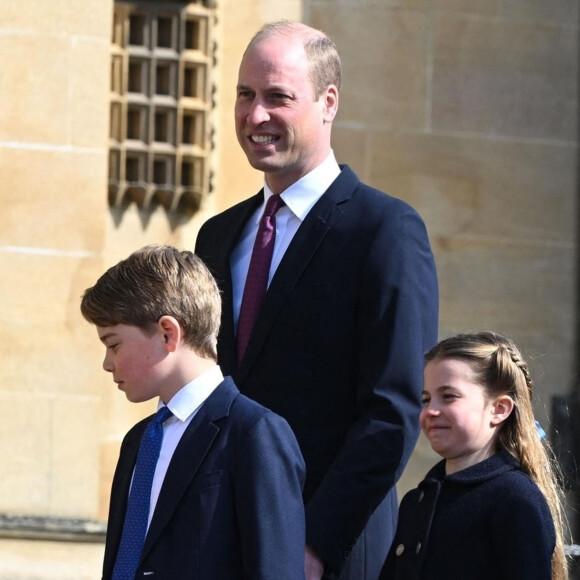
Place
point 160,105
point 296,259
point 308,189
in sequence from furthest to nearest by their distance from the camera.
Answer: point 160,105 < point 308,189 < point 296,259

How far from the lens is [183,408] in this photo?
334 cm

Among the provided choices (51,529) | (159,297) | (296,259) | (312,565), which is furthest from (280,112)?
(51,529)

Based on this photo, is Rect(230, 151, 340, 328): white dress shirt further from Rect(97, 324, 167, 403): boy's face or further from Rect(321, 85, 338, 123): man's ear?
Rect(97, 324, 167, 403): boy's face

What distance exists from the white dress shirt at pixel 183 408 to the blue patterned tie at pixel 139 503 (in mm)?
12

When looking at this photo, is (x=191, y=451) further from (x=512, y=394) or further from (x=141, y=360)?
(x=512, y=394)

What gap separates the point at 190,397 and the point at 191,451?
4.6 inches

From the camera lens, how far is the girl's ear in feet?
12.0

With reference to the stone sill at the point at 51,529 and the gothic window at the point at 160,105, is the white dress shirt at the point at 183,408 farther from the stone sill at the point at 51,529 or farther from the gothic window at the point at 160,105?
the gothic window at the point at 160,105

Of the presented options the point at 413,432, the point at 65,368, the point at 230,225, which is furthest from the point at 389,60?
the point at 413,432

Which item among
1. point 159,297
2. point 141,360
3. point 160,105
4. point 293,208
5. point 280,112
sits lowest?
point 141,360

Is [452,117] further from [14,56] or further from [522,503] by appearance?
[522,503]

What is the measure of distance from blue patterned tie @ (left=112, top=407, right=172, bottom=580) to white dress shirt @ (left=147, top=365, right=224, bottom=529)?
0.01m

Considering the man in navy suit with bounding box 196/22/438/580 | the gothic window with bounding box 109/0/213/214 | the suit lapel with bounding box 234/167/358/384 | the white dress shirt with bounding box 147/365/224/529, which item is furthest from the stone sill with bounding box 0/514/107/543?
the white dress shirt with bounding box 147/365/224/529

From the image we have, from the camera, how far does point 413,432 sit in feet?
11.8
